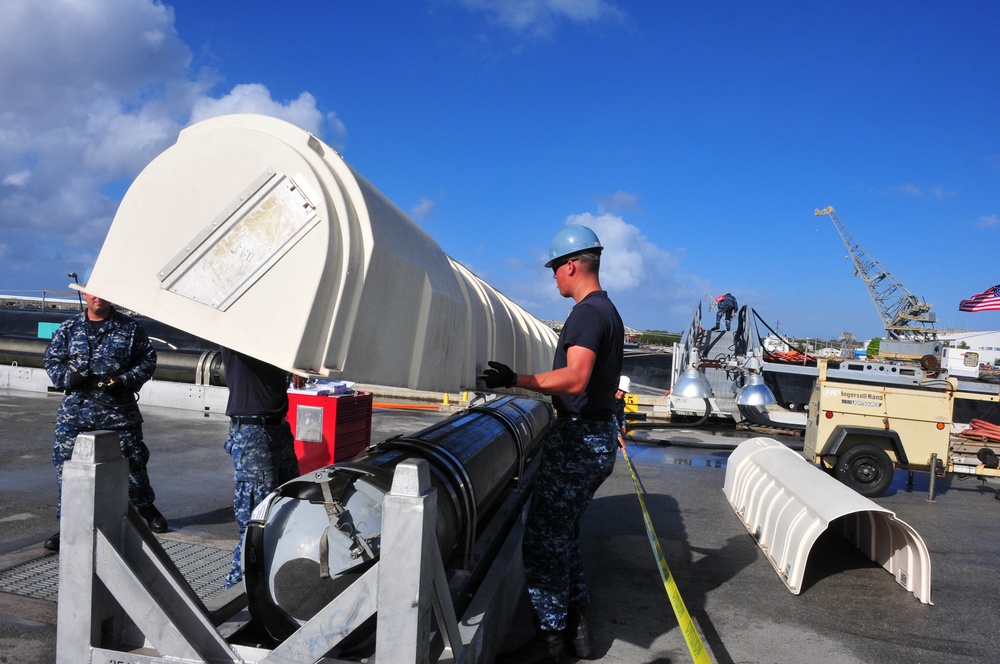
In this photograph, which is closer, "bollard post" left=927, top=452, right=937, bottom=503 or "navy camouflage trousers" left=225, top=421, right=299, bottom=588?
"navy camouflage trousers" left=225, top=421, right=299, bottom=588

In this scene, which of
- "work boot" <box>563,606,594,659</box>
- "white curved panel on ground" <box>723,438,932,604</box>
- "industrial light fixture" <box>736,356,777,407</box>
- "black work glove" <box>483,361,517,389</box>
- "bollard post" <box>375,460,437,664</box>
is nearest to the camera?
"bollard post" <box>375,460,437,664</box>

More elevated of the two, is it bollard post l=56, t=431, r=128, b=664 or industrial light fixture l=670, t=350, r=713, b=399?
industrial light fixture l=670, t=350, r=713, b=399

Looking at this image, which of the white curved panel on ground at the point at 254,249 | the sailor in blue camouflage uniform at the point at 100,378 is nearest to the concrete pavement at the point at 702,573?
the sailor in blue camouflage uniform at the point at 100,378

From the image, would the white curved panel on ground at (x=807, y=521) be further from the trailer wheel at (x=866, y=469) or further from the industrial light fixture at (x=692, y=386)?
the industrial light fixture at (x=692, y=386)

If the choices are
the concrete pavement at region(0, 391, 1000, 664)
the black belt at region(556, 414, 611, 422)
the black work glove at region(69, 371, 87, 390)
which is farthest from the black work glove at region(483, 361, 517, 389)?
the black work glove at region(69, 371, 87, 390)

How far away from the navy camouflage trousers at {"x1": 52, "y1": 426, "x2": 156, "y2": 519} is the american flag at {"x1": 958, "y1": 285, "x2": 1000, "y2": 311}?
36.9 metres

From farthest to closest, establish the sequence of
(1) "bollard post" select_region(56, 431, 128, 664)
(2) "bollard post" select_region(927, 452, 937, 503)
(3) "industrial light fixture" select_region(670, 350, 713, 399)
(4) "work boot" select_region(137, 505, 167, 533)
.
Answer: (3) "industrial light fixture" select_region(670, 350, 713, 399), (2) "bollard post" select_region(927, 452, 937, 503), (4) "work boot" select_region(137, 505, 167, 533), (1) "bollard post" select_region(56, 431, 128, 664)

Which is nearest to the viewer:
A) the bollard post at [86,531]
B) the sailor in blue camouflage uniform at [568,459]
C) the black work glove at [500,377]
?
the bollard post at [86,531]

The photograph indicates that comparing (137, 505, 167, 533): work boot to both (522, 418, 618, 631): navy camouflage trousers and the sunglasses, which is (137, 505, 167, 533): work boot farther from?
the sunglasses

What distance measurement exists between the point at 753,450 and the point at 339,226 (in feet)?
22.7

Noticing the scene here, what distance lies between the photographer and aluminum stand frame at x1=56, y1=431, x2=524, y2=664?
2.15 m

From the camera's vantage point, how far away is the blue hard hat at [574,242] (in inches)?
142

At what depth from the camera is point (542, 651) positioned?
356 cm

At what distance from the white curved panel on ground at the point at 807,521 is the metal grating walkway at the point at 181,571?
4239mm
